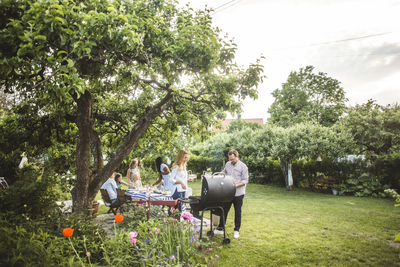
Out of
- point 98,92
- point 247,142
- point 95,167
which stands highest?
point 98,92

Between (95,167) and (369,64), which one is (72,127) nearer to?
(95,167)

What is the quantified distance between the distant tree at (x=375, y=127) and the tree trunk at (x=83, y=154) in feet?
46.8

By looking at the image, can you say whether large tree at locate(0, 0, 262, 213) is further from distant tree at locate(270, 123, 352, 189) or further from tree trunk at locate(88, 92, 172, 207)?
distant tree at locate(270, 123, 352, 189)

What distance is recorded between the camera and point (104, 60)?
433 cm

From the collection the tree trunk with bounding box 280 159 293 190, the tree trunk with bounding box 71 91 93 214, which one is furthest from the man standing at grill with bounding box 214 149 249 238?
the tree trunk with bounding box 280 159 293 190

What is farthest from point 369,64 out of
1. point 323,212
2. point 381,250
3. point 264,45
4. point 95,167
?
point 95,167

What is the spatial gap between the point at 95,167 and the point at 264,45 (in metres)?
8.06

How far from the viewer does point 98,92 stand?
6.84m

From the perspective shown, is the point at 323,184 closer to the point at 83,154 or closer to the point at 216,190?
the point at 216,190

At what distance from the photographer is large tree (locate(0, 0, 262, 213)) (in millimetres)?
2734

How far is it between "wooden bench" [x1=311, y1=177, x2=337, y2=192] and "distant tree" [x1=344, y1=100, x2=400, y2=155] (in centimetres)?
253

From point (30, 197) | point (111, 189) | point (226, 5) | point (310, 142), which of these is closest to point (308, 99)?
point (310, 142)

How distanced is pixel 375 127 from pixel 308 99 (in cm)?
1763

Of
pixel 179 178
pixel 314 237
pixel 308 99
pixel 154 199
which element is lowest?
pixel 314 237
